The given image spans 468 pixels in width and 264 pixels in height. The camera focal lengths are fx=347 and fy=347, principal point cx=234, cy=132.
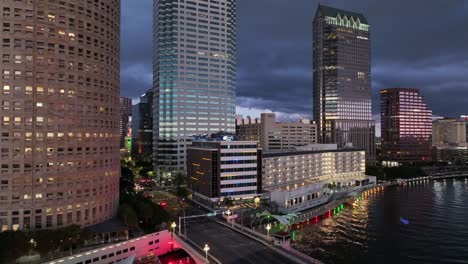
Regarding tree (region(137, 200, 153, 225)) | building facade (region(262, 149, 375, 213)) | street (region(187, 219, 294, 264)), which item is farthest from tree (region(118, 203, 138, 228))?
building facade (region(262, 149, 375, 213))

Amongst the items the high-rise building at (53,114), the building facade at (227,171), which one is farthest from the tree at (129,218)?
the building facade at (227,171)

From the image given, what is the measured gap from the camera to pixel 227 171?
14112 centimetres

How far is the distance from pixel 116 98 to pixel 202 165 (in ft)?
162

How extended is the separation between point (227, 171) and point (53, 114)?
2736 inches

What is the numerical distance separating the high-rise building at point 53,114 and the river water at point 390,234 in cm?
6502

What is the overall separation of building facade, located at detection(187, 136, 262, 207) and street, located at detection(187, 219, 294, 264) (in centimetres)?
2939

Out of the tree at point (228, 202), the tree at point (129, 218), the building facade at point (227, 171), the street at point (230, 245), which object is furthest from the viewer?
the building facade at point (227, 171)

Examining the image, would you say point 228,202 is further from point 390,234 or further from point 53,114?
point 53,114

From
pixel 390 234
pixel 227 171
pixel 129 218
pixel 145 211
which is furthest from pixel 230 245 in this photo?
pixel 390 234

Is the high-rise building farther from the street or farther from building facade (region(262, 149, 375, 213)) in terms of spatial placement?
building facade (region(262, 149, 375, 213))

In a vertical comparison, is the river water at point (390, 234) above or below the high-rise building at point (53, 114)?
below


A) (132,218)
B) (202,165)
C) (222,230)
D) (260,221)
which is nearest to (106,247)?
(132,218)

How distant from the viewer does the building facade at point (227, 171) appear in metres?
139

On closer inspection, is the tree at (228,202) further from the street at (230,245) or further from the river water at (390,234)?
the river water at (390,234)
